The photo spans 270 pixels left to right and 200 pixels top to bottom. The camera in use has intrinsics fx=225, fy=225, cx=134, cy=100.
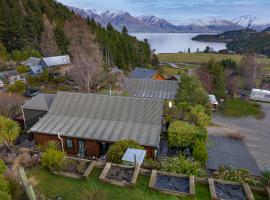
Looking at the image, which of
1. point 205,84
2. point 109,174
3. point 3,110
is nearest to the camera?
point 109,174

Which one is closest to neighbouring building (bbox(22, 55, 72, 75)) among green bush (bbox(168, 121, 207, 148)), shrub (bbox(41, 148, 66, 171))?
green bush (bbox(168, 121, 207, 148))

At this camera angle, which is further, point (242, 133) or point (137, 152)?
point (242, 133)

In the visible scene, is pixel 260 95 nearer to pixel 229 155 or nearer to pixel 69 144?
pixel 229 155

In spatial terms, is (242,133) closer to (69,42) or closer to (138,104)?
(138,104)

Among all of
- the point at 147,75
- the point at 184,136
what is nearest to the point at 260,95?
the point at 147,75

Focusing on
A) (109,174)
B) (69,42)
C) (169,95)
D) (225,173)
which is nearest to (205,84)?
(169,95)

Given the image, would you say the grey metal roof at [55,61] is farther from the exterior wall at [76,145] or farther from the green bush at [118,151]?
the green bush at [118,151]
